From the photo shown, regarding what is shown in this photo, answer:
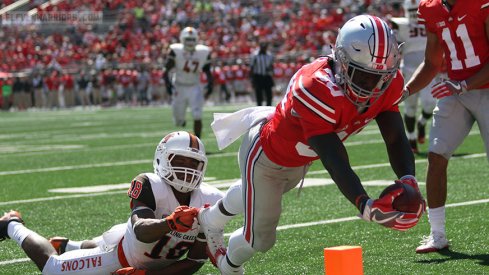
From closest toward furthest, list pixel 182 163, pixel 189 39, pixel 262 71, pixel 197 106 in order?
pixel 182 163, pixel 197 106, pixel 189 39, pixel 262 71

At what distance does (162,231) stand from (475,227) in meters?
2.47

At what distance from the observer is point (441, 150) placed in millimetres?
5422

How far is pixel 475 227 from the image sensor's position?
20.0 ft

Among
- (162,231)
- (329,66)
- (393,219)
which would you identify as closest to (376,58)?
(329,66)

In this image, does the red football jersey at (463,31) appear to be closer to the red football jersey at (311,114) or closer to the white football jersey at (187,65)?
the red football jersey at (311,114)

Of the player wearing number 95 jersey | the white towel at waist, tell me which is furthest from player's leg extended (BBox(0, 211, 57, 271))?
the player wearing number 95 jersey

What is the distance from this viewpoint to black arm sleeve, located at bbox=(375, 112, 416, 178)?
3939 mm

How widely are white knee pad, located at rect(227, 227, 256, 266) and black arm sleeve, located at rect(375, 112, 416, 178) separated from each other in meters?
0.81

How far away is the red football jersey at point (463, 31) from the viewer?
5379 mm

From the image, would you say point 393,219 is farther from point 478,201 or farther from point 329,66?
point 478,201

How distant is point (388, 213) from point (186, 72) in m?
10.4

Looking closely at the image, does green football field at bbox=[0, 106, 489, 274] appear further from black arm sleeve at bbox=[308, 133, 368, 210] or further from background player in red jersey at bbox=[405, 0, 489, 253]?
black arm sleeve at bbox=[308, 133, 368, 210]

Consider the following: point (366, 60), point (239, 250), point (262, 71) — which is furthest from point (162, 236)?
point (262, 71)

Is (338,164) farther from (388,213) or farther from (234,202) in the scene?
(234,202)
